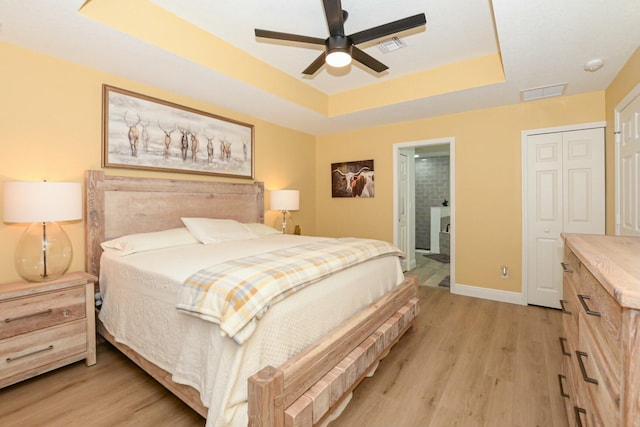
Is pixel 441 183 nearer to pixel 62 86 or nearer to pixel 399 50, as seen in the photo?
pixel 399 50

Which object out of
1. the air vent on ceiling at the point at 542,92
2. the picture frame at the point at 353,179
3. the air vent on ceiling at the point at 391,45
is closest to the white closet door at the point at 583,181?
the air vent on ceiling at the point at 542,92

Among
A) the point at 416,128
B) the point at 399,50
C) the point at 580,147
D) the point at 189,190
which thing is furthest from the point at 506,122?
the point at 189,190

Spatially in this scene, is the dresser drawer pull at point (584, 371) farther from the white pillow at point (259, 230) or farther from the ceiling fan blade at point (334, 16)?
the white pillow at point (259, 230)

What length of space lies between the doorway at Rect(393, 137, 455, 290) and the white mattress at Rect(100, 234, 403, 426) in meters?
2.17

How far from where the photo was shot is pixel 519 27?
6.63 feet

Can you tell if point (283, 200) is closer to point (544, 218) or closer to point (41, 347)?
point (41, 347)

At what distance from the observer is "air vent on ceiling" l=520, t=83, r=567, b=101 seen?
2.98 m

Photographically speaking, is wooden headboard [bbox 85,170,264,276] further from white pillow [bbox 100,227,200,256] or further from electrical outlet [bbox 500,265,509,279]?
electrical outlet [bbox 500,265,509,279]

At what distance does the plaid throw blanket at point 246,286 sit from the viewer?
4.11 ft

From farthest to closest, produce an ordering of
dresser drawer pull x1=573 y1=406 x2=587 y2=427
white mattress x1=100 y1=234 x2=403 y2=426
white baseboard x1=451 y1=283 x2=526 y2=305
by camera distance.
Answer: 1. white baseboard x1=451 y1=283 x2=526 y2=305
2. white mattress x1=100 y1=234 x2=403 y2=426
3. dresser drawer pull x1=573 y1=406 x2=587 y2=427

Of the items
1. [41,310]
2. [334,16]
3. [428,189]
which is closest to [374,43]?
[334,16]

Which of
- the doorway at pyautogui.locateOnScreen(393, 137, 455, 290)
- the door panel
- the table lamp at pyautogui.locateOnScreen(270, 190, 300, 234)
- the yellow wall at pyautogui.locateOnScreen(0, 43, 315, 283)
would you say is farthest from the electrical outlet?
the yellow wall at pyautogui.locateOnScreen(0, 43, 315, 283)

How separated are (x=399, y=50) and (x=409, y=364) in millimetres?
2779

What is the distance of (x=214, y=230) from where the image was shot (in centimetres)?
292
